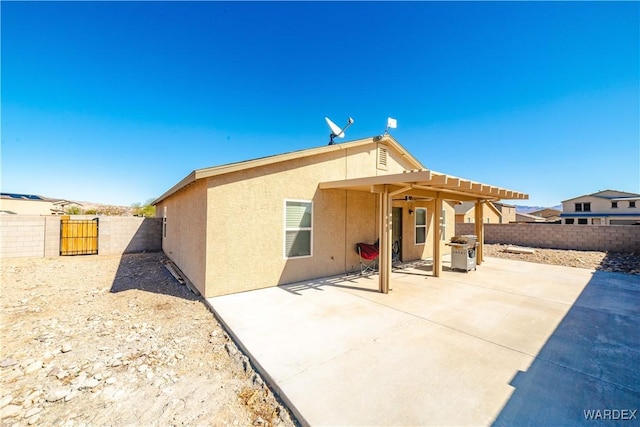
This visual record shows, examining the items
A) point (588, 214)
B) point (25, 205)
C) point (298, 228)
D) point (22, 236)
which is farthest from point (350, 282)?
point (25, 205)

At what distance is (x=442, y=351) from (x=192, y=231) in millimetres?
6030

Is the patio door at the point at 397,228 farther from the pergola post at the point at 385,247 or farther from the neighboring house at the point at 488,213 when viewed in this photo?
the neighboring house at the point at 488,213

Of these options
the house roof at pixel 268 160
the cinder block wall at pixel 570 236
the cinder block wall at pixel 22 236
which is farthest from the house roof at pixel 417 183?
the cinder block wall at pixel 22 236

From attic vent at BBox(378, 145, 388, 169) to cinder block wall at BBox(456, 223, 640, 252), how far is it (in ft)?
37.9

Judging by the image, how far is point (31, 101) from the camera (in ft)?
35.4

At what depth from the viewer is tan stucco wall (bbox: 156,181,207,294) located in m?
5.39

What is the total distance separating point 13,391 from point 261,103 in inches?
500

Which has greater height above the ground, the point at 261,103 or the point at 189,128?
the point at 261,103

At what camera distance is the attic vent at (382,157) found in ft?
28.5

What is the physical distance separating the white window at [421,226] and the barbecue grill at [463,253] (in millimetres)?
2029

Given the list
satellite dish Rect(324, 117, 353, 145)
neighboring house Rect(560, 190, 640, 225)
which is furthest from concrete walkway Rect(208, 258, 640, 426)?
neighboring house Rect(560, 190, 640, 225)

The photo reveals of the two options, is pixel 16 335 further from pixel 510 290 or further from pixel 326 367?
pixel 510 290

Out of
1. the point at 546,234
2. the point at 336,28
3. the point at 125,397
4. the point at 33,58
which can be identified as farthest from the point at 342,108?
the point at 546,234

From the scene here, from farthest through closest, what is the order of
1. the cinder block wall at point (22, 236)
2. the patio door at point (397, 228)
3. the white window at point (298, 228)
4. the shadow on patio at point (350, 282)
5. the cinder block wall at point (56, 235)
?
the cinder block wall at point (56, 235), the cinder block wall at point (22, 236), the patio door at point (397, 228), the white window at point (298, 228), the shadow on patio at point (350, 282)
